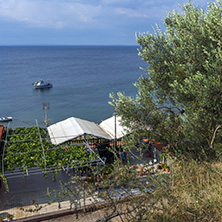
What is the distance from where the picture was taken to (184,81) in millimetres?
13188

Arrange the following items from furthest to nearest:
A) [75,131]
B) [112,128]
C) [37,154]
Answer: [112,128] → [75,131] → [37,154]

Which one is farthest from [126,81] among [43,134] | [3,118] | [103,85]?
[43,134]

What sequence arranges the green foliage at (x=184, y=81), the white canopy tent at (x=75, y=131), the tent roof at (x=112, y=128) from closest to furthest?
1. the green foliage at (x=184, y=81)
2. the white canopy tent at (x=75, y=131)
3. the tent roof at (x=112, y=128)

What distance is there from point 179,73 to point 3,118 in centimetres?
3637

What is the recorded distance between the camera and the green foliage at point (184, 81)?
11.8 m

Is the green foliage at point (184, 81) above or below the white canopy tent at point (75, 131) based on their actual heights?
above

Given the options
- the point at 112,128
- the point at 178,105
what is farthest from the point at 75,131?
the point at 178,105

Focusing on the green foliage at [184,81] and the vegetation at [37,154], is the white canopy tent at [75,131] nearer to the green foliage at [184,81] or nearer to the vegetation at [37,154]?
the vegetation at [37,154]

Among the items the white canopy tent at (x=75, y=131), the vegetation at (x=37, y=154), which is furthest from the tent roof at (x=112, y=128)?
the vegetation at (x=37, y=154)

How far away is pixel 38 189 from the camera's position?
14.1 m

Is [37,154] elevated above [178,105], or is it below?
below

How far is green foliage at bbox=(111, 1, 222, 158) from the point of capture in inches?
465

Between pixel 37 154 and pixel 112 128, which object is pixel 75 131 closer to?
pixel 112 128

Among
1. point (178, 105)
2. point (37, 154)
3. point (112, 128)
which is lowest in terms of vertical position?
point (37, 154)
